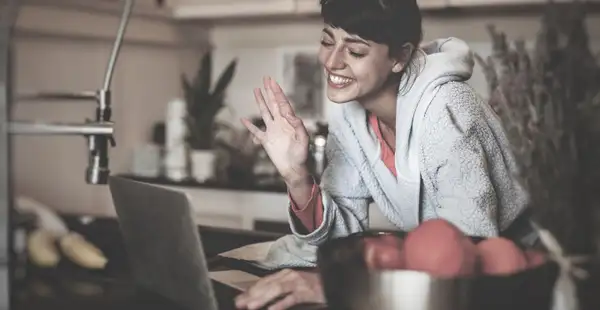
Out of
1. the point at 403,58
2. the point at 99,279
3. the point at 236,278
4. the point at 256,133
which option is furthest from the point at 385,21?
the point at 99,279

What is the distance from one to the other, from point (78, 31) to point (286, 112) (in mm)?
254

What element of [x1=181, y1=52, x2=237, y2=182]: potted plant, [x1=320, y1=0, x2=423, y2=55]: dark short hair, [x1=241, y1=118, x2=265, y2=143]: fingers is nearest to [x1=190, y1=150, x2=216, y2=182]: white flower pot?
[x1=181, y1=52, x2=237, y2=182]: potted plant

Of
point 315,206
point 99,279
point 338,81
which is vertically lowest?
point 99,279

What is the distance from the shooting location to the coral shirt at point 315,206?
0.65m

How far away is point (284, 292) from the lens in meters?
0.63

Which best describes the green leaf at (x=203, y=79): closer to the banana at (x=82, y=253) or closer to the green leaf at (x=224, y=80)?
the green leaf at (x=224, y=80)

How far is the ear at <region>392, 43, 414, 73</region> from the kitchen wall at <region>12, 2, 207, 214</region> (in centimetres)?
24

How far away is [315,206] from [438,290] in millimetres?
168

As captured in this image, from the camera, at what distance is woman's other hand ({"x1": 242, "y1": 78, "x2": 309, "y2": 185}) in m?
0.63

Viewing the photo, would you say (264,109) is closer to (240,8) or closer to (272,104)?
(272,104)

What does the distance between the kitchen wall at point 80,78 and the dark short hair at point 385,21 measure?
0.71ft

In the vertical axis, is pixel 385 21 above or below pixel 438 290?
above

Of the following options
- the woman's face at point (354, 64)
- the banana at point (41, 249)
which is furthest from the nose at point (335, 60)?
the banana at point (41, 249)

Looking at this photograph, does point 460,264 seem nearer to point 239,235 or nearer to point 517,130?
point 517,130
